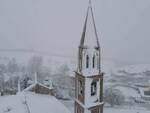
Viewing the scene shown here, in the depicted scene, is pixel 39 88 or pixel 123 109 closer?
pixel 39 88

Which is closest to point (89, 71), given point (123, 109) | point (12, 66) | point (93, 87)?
point (93, 87)

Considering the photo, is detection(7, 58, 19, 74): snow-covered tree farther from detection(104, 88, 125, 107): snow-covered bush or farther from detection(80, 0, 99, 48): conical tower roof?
detection(80, 0, 99, 48): conical tower roof

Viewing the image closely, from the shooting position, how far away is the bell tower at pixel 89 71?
538cm

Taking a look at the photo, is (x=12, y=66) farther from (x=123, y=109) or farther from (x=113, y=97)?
(x=123, y=109)

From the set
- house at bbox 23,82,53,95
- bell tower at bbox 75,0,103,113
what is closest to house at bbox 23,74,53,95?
house at bbox 23,82,53,95

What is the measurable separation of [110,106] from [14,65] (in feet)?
19.0

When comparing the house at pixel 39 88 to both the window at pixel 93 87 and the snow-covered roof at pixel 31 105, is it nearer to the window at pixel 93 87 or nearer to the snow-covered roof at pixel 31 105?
the snow-covered roof at pixel 31 105

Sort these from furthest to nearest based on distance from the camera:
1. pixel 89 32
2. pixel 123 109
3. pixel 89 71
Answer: pixel 123 109 → pixel 89 71 → pixel 89 32

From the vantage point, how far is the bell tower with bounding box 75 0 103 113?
538 cm

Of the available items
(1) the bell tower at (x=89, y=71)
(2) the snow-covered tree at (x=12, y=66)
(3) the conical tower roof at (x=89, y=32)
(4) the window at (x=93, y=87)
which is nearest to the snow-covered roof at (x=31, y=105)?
(1) the bell tower at (x=89, y=71)

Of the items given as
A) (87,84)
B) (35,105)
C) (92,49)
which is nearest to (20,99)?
(35,105)

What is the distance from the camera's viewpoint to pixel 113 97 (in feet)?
36.3

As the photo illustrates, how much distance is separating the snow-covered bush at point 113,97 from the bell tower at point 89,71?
5.42 metres

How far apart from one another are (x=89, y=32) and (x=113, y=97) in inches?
260
